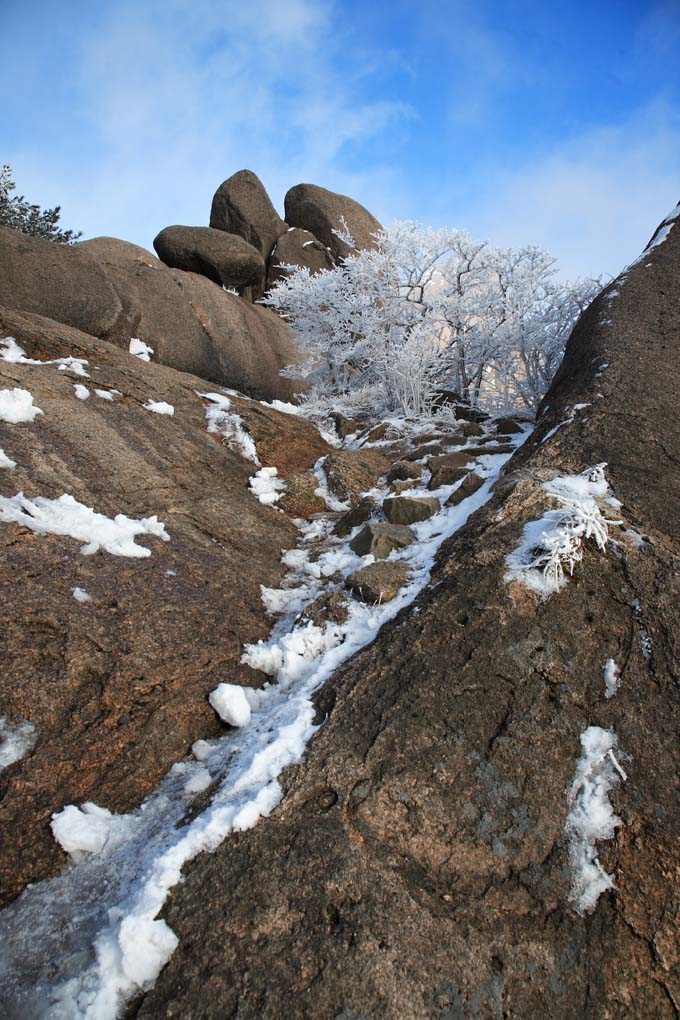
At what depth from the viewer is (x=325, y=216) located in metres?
20.9

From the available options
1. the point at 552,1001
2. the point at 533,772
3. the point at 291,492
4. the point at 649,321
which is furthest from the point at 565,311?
the point at 552,1001

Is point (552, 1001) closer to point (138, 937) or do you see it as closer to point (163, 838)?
point (138, 937)

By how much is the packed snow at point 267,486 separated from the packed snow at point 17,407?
2.11 meters

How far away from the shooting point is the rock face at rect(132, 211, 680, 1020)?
188 cm

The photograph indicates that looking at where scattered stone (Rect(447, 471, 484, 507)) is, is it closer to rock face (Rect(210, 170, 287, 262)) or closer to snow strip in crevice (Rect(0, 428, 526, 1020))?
snow strip in crevice (Rect(0, 428, 526, 1020))

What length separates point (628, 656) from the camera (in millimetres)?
2867

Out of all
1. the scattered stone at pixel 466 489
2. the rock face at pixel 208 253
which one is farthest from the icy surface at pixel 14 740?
the rock face at pixel 208 253

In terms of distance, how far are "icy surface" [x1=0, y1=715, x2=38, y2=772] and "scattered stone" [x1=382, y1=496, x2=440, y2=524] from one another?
10.7ft

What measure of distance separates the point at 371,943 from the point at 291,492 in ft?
15.1

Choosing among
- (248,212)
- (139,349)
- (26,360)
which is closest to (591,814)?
(26,360)

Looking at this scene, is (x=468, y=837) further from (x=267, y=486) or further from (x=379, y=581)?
(x=267, y=486)

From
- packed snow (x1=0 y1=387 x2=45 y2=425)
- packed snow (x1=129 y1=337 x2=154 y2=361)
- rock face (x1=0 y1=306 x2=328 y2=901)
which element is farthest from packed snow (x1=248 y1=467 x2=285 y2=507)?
packed snow (x1=129 y1=337 x2=154 y2=361)

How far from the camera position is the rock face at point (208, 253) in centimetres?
1667

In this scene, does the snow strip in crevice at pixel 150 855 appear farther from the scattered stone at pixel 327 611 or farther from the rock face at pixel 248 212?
the rock face at pixel 248 212
